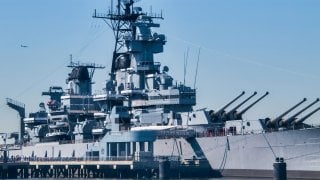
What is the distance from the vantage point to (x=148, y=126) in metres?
72.1

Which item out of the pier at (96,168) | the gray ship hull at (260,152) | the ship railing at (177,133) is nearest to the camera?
the gray ship hull at (260,152)

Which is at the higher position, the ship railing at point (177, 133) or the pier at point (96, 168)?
the ship railing at point (177, 133)

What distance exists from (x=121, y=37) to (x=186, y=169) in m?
23.4

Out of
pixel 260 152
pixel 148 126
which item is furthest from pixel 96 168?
pixel 260 152

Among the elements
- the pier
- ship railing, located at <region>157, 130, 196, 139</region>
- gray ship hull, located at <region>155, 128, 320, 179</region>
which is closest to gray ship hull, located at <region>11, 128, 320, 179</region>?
gray ship hull, located at <region>155, 128, 320, 179</region>

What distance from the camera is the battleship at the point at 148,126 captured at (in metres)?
60.2

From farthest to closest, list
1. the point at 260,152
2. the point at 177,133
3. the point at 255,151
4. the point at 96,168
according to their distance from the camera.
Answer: the point at 96,168 → the point at 177,133 → the point at 255,151 → the point at 260,152

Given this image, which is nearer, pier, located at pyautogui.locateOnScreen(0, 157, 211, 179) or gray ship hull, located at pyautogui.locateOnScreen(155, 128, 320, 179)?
gray ship hull, located at pyautogui.locateOnScreen(155, 128, 320, 179)

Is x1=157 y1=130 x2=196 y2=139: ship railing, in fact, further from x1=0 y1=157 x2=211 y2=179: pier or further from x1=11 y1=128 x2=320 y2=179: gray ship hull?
x1=0 y1=157 x2=211 y2=179: pier

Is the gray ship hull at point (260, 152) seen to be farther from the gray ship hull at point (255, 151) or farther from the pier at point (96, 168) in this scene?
the pier at point (96, 168)

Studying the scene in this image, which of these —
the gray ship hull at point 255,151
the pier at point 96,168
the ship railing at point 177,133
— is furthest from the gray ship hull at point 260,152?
the pier at point 96,168

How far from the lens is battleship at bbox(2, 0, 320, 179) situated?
60250 millimetres

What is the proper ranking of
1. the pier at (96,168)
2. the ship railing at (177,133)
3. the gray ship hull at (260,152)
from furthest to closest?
the ship railing at (177,133) → the pier at (96,168) → the gray ship hull at (260,152)

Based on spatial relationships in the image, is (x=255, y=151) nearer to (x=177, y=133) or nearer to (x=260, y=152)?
(x=260, y=152)
